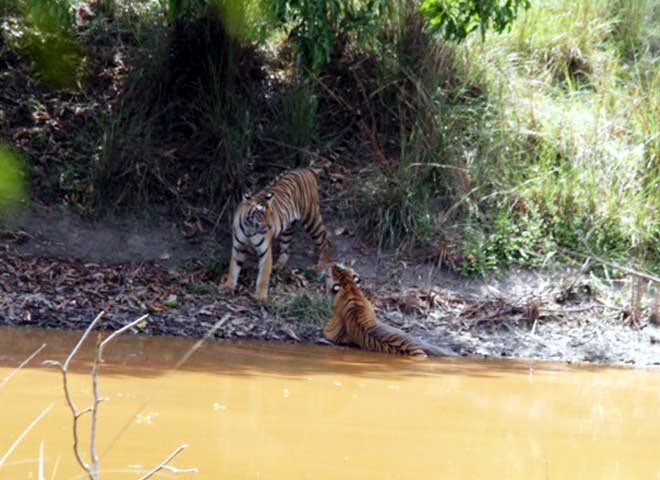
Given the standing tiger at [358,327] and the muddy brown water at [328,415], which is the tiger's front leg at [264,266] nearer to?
the standing tiger at [358,327]

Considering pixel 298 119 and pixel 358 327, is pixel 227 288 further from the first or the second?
pixel 298 119

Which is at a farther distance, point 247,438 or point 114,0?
point 114,0

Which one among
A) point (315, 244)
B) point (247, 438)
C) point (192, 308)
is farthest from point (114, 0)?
point (247, 438)

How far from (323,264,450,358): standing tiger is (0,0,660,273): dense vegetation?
1.64 m

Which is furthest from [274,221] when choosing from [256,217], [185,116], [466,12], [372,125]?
[466,12]

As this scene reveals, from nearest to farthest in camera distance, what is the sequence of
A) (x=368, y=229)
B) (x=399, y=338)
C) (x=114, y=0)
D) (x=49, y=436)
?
(x=49, y=436)
(x=399, y=338)
(x=368, y=229)
(x=114, y=0)

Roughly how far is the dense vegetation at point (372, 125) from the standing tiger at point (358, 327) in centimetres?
164

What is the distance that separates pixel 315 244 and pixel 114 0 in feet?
13.4

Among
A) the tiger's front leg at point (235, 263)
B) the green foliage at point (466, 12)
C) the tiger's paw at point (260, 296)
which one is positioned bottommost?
the tiger's paw at point (260, 296)

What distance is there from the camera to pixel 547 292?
973cm

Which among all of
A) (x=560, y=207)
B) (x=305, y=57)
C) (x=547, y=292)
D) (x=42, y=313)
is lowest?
(x=42, y=313)

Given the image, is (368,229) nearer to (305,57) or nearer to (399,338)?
(305,57)

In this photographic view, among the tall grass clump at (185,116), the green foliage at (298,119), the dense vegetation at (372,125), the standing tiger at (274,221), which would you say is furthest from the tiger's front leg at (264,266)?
the green foliage at (298,119)

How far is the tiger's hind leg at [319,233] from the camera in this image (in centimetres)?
1035
